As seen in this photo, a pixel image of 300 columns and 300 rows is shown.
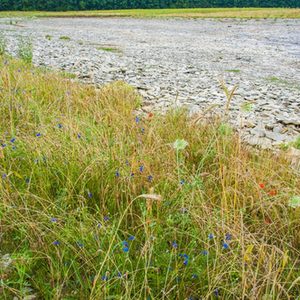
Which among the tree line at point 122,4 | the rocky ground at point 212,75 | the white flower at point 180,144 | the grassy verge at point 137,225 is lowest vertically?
the rocky ground at point 212,75

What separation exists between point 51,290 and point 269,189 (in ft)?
6.14

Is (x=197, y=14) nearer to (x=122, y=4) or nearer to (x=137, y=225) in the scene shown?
(x=122, y=4)

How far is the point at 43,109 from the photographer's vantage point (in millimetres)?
4914

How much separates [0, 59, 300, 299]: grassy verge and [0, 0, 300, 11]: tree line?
7369cm

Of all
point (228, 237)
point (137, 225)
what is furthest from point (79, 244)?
point (228, 237)

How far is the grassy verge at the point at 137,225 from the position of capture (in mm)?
2100

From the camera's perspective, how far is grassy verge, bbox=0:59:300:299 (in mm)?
2100

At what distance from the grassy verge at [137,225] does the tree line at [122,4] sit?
242ft

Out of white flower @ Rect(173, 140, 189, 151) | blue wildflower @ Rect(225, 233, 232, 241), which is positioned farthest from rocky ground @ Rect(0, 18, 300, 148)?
blue wildflower @ Rect(225, 233, 232, 241)

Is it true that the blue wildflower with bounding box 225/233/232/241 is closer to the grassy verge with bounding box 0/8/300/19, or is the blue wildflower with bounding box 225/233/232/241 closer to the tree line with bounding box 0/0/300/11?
the grassy verge with bounding box 0/8/300/19

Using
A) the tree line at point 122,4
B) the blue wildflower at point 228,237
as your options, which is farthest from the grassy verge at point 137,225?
the tree line at point 122,4

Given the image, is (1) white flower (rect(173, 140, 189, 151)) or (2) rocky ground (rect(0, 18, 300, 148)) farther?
(2) rocky ground (rect(0, 18, 300, 148))

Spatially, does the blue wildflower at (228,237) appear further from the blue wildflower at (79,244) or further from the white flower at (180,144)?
the blue wildflower at (79,244)

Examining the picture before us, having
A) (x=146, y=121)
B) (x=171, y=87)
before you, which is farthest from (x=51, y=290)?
(x=171, y=87)
